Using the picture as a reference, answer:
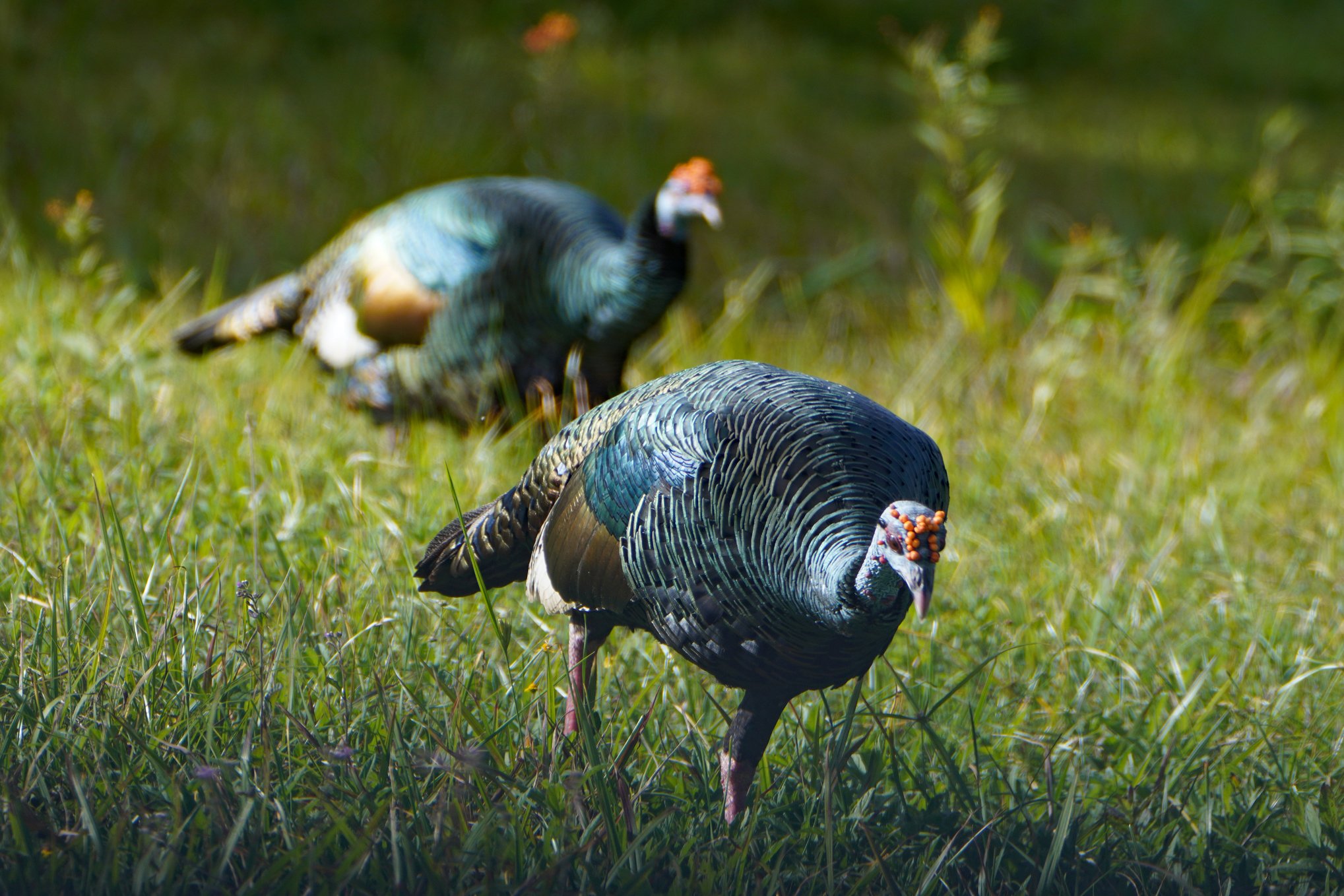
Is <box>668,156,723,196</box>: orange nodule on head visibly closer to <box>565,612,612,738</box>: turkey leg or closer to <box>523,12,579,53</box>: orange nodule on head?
<box>565,612,612,738</box>: turkey leg

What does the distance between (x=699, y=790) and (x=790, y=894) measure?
24 cm

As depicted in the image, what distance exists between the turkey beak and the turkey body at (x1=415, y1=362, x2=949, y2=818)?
0.22 ft

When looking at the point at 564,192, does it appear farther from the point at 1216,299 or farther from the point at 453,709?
the point at 1216,299

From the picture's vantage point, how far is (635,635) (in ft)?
9.32

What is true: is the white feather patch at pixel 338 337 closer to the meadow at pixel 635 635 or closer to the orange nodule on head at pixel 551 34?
the meadow at pixel 635 635

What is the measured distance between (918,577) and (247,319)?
298cm

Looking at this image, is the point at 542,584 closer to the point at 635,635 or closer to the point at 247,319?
the point at 635,635

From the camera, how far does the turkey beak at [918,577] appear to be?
1.74 metres

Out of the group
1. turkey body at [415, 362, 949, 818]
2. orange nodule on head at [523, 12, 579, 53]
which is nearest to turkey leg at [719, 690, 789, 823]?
turkey body at [415, 362, 949, 818]

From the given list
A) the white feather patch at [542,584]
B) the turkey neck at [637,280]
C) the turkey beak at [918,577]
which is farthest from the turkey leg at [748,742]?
the turkey neck at [637,280]

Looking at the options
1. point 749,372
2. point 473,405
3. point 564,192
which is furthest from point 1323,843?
point 564,192

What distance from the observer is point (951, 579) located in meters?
3.17

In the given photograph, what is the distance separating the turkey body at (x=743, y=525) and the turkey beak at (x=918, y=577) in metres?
0.07

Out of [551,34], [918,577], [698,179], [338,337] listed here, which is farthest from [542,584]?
[551,34]
